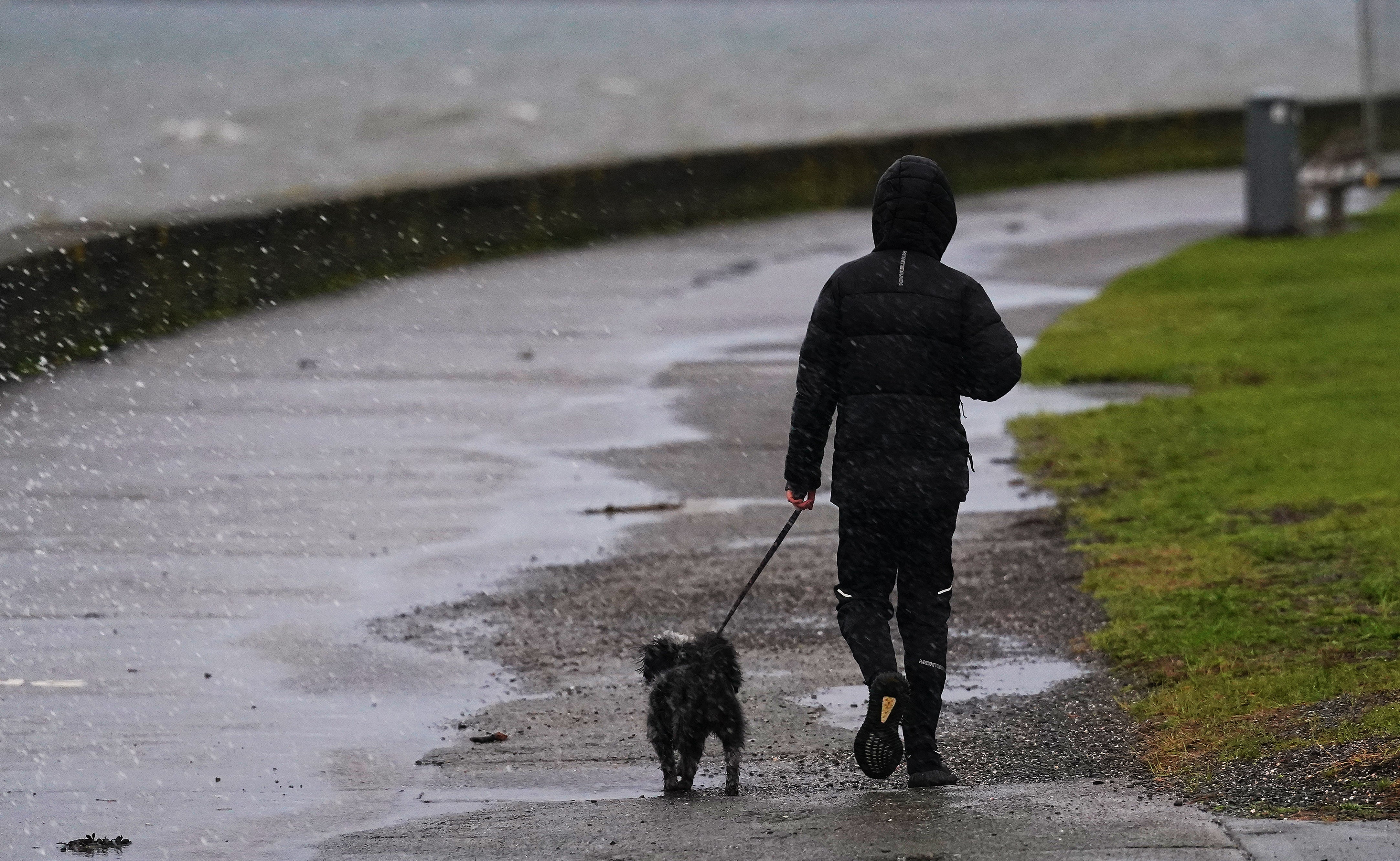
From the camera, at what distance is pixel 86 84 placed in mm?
130375

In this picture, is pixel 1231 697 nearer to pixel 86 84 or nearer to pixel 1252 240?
pixel 1252 240

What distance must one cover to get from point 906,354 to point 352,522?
182 inches

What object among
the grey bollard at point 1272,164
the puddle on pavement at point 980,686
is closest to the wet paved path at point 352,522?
the puddle on pavement at point 980,686

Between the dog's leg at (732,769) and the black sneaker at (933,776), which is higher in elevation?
the dog's leg at (732,769)

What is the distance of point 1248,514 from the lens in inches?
370

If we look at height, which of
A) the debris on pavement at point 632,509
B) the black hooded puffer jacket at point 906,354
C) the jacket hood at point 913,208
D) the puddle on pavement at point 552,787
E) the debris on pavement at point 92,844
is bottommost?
the puddle on pavement at point 552,787

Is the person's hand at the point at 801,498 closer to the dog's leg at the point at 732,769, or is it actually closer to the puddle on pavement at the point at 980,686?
the dog's leg at the point at 732,769

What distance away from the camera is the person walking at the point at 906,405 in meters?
6.02

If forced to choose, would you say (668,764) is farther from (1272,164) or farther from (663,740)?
(1272,164)

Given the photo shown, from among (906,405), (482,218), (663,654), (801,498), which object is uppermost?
(482,218)

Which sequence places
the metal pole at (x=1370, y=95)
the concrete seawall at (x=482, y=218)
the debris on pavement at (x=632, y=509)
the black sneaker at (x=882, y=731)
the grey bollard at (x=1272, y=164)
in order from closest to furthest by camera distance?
the black sneaker at (x=882, y=731) < the debris on pavement at (x=632, y=509) < the concrete seawall at (x=482, y=218) < the grey bollard at (x=1272, y=164) < the metal pole at (x=1370, y=95)

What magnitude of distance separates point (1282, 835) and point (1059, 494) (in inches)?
209

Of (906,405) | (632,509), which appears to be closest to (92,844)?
(906,405)

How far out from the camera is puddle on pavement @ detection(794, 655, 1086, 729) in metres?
6.99
